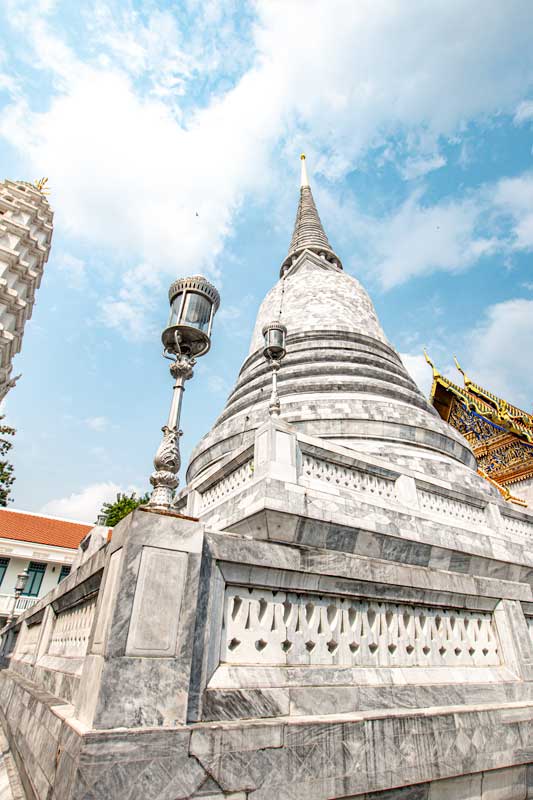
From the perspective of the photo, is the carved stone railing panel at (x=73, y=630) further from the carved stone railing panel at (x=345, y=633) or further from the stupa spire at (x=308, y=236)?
the stupa spire at (x=308, y=236)

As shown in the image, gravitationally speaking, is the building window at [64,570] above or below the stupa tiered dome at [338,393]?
below

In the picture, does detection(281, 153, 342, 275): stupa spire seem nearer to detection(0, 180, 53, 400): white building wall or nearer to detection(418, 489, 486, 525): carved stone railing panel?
detection(0, 180, 53, 400): white building wall

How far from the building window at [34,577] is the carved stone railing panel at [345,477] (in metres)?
22.1

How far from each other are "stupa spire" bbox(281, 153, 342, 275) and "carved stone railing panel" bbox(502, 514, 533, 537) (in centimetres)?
1706

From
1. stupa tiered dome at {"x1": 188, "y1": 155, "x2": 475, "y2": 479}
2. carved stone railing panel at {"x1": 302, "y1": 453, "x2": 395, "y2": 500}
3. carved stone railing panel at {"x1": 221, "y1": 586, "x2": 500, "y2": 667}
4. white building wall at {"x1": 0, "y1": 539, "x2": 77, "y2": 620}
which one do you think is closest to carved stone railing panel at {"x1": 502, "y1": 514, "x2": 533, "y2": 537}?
stupa tiered dome at {"x1": 188, "y1": 155, "x2": 475, "y2": 479}

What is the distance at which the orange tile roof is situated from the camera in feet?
77.6

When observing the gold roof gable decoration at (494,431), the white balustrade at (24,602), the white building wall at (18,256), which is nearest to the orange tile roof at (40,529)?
the white balustrade at (24,602)

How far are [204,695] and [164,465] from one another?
1.54 metres

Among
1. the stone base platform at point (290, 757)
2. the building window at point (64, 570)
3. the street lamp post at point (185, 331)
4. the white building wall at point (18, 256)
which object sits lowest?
the stone base platform at point (290, 757)

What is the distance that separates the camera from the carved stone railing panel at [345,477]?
6016 millimetres

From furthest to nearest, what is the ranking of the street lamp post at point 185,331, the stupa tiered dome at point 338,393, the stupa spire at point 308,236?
the stupa spire at point 308,236, the stupa tiered dome at point 338,393, the street lamp post at point 185,331

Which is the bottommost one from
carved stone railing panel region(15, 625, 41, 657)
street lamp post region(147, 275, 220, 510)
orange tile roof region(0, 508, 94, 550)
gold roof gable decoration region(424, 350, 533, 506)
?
carved stone railing panel region(15, 625, 41, 657)

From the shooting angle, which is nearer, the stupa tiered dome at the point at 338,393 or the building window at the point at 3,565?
the stupa tiered dome at the point at 338,393

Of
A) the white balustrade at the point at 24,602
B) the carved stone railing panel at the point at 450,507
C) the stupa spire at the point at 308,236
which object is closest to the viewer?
the carved stone railing panel at the point at 450,507
